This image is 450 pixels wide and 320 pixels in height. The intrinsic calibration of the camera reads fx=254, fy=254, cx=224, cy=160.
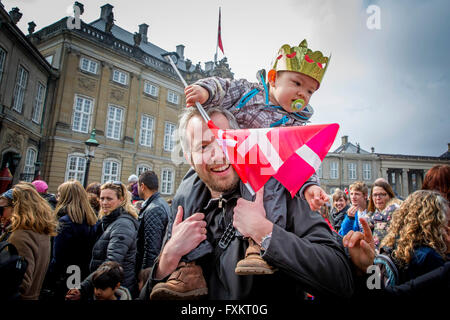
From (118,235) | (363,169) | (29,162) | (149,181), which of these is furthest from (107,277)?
(363,169)

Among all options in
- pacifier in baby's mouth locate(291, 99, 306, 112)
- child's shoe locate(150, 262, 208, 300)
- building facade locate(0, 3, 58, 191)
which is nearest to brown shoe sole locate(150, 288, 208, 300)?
child's shoe locate(150, 262, 208, 300)

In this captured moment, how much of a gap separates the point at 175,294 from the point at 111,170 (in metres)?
20.8

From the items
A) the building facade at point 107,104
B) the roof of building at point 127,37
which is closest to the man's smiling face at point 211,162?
the building facade at point 107,104

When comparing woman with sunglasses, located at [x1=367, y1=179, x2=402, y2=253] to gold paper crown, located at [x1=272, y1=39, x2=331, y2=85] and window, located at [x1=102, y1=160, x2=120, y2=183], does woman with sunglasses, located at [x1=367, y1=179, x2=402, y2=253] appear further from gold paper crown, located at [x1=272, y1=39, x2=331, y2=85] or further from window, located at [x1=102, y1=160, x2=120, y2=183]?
window, located at [x1=102, y1=160, x2=120, y2=183]

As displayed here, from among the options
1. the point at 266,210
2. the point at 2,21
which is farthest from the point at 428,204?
the point at 2,21

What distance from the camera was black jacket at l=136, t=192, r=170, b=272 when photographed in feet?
11.4

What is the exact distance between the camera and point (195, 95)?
164 cm

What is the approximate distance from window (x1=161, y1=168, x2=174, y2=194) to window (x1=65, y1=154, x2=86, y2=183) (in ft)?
23.2

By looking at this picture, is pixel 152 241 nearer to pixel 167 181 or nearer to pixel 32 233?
pixel 32 233

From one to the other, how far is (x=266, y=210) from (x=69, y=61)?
21.2m

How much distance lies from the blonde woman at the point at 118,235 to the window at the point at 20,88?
15.5 meters

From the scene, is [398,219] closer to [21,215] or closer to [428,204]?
[428,204]

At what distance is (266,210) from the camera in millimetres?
1389

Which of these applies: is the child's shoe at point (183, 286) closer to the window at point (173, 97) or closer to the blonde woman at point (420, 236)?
the blonde woman at point (420, 236)
